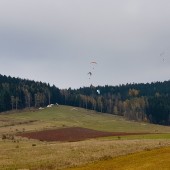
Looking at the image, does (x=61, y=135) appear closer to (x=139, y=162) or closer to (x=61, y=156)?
(x=61, y=156)

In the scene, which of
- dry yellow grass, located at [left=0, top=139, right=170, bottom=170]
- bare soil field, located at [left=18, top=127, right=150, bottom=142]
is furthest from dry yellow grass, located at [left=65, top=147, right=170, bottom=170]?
bare soil field, located at [left=18, top=127, right=150, bottom=142]

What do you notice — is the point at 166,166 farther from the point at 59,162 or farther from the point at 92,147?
the point at 92,147

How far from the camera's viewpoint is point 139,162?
42250 mm

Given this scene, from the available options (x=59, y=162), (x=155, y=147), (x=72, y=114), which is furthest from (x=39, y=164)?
(x=72, y=114)

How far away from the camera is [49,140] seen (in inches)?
3206

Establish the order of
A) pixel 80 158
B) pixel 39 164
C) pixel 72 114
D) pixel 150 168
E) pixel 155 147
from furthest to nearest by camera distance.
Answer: pixel 72 114 < pixel 155 147 < pixel 80 158 < pixel 39 164 < pixel 150 168

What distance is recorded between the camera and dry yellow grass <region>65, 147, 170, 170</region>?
129 ft

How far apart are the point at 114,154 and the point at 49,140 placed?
3385cm

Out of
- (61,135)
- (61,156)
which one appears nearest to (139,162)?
(61,156)

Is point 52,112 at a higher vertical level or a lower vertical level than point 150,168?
higher

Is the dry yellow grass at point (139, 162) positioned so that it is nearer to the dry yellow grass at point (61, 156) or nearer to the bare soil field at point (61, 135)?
the dry yellow grass at point (61, 156)

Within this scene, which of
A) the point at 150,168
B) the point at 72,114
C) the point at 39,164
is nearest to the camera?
the point at 150,168

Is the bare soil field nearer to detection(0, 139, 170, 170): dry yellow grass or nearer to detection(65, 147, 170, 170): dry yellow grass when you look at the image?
detection(0, 139, 170, 170): dry yellow grass

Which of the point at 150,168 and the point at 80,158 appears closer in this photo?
the point at 150,168
